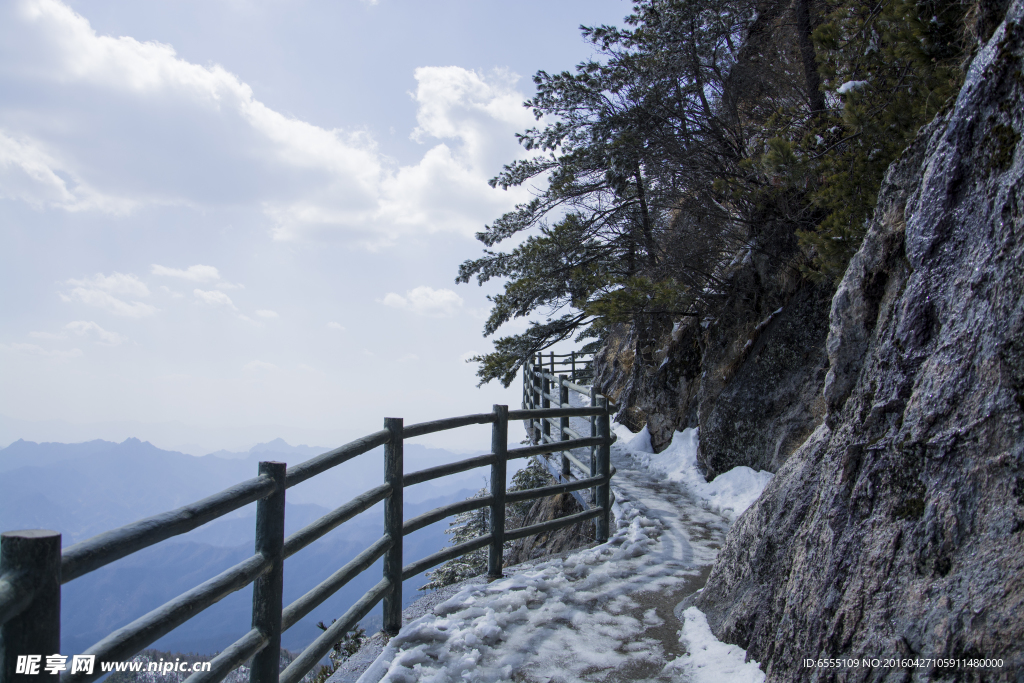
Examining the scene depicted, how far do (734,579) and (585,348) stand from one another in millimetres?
19529

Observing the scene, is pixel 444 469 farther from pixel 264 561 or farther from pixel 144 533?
pixel 144 533

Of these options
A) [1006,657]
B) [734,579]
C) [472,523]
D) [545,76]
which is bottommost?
[472,523]

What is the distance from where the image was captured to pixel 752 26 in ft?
33.6

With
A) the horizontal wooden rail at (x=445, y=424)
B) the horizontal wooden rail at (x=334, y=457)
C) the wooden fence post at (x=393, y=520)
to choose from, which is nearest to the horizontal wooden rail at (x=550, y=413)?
the horizontal wooden rail at (x=445, y=424)

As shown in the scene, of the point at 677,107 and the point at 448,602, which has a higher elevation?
the point at 677,107

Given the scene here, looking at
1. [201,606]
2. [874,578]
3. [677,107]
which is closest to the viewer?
[201,606]

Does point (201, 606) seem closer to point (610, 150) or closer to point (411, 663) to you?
point (411, 663)

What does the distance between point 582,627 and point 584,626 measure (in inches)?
0.9

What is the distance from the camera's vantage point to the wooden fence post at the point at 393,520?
360cm

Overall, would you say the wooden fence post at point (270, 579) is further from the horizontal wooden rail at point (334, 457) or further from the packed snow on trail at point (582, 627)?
the packed snow on trail at point (582, 627)

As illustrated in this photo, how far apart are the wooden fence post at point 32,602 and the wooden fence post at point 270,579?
96cm

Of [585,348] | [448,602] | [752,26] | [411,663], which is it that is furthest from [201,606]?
[585,348]

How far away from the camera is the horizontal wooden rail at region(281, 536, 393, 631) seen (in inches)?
107

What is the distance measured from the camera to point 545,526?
16.3 feet
